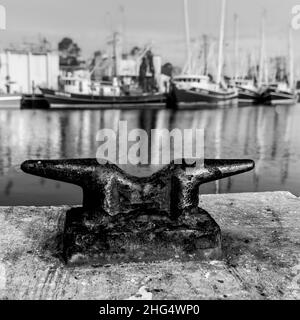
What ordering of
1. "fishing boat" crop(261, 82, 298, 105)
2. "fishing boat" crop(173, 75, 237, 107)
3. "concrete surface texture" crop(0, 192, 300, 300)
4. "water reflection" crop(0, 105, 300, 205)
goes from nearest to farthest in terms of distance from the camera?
"concrete surface texture" crop(0, 192, 300, 300), "water reflection" crop(0, 105, 300, 205), "fishing boat" crop(173, 75, 237, 107), "fishing boat" crop(261, 82, 298, 105)

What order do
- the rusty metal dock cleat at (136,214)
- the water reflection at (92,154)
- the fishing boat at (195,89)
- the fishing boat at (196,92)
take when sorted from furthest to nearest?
the fishing boat at (196,92) < the fishing boat at (195,89) < the water reflection at (92,154) < the rusty metal dock cleat at (136,214)

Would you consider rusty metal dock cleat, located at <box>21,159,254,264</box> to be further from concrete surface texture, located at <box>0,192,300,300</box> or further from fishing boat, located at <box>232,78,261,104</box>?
fishing boat, located at <box>232,78,261,104</box>

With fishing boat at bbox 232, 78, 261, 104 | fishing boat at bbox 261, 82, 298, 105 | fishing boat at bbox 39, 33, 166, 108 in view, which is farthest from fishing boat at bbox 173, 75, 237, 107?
fishing boat at bbox 261, 82, 298, 105

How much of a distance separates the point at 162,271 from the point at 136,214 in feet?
2.46

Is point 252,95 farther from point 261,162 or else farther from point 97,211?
point 97,211

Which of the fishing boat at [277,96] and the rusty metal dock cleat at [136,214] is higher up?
the fishing boat at [277,96]

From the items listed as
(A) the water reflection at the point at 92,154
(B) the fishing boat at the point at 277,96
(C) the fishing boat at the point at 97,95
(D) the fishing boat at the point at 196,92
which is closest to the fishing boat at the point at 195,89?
(D) the fishing boat at the point at 196,92

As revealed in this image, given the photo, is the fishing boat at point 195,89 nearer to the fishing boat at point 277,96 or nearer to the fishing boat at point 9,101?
the fishing boat at point 277,96

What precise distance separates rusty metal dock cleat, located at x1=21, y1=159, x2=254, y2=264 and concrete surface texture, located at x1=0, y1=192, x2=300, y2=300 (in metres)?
0.15

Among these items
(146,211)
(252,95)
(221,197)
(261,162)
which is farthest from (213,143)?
(252,95)

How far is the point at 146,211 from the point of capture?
4.96 meters

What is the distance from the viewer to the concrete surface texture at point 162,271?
3.98m

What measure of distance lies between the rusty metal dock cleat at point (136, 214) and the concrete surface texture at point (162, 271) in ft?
0.48

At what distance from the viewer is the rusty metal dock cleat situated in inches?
181
